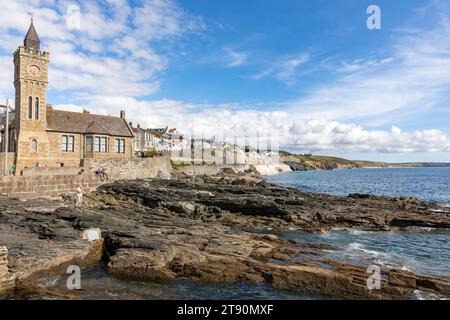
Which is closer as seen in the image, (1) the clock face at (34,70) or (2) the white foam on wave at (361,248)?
(2) the white foam on wave at (361,248)

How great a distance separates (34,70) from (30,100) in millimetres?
3469

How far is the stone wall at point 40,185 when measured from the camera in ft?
83.7

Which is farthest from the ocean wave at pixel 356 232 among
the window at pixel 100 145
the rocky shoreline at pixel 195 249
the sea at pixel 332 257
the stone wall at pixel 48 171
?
the window at pixel 100 145

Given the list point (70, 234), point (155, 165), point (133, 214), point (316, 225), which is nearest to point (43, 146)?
point (155, 165)

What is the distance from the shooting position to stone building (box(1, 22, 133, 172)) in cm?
3859

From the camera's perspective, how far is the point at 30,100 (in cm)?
3931

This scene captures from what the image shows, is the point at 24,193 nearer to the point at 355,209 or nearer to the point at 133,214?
the point at 133,214

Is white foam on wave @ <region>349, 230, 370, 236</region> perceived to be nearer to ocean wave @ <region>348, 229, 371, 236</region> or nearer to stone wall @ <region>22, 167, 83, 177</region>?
ocean wave @ <region>348, 229, 371, 236</region>

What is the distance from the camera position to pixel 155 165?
164 ft

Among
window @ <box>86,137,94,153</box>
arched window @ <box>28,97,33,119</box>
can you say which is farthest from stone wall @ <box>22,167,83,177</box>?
arched window @ <box>28,97,33,119</box>

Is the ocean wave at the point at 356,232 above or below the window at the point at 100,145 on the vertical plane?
below

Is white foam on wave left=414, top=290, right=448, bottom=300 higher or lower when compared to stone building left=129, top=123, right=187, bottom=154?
lower

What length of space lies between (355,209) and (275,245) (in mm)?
16096

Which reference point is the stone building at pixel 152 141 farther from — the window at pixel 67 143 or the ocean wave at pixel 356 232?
the ocean wave at pixel 356 232
